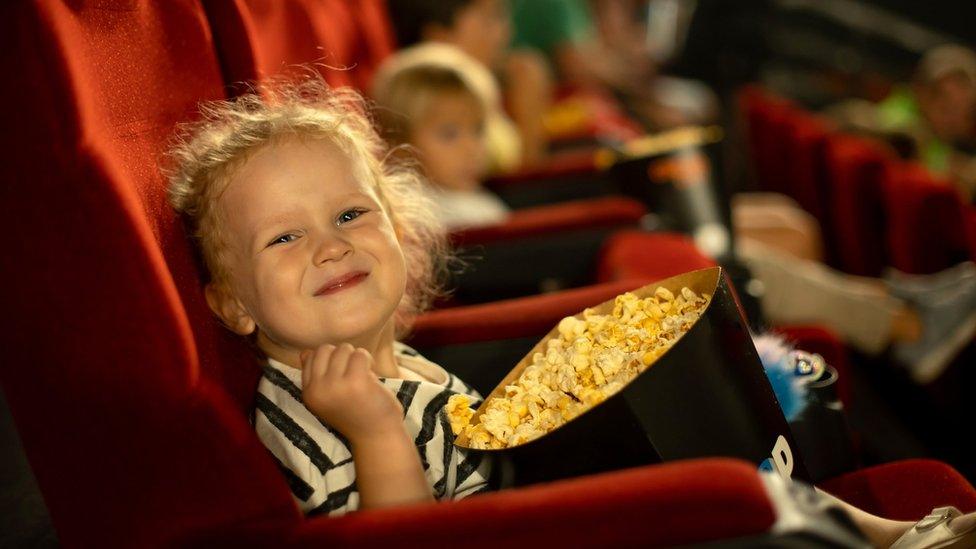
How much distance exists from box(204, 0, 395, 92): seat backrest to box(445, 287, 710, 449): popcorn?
1.26 feet

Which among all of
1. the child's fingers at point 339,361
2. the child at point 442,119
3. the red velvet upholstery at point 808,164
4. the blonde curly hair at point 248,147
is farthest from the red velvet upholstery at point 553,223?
the red velvet upholstery at point 808,164

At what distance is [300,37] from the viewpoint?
1.23 metres

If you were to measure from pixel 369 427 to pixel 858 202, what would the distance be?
5.32 ft

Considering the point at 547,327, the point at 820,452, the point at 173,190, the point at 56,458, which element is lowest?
the point at 820,452

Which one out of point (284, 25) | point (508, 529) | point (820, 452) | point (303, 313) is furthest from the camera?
point (284, 25)

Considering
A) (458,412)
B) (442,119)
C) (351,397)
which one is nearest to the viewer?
Answer: (351,397)

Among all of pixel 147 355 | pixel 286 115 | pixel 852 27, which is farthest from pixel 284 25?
pixel 852 27

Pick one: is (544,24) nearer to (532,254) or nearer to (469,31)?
(469,31)

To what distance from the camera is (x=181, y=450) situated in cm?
59

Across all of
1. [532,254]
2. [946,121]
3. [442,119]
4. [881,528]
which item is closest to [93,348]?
[881,528]

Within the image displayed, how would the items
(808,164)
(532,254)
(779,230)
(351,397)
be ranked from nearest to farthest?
(351,397) < (532,254) < (779,230) < (808,164)

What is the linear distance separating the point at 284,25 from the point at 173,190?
20.2 inches

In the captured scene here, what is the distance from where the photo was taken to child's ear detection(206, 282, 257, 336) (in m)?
0.78

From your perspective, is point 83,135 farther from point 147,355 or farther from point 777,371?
point 777,371
